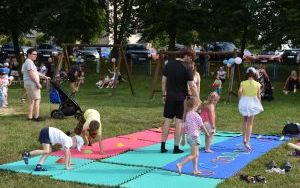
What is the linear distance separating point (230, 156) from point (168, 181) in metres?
2.37

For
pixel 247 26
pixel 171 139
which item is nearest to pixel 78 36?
pixel 247 26

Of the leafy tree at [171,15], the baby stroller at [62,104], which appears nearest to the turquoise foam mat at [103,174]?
the baby stroller at [62,104]

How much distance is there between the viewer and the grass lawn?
305 inches

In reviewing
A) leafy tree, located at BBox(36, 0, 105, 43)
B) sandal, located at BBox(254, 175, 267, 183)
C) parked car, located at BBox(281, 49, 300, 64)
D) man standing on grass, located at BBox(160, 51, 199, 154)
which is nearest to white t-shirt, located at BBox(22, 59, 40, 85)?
man standing on grass, located at BBox(160, 51, 199, 154)

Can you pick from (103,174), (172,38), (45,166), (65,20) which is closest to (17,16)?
(65,20)

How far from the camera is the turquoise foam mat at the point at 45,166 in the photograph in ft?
26.4

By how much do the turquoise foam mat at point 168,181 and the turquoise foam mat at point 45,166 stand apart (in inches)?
53.3

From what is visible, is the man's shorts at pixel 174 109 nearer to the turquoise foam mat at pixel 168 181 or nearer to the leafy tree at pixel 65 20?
the turquoise foam mat at pixel 168 181

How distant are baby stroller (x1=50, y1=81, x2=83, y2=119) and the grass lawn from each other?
26 cm

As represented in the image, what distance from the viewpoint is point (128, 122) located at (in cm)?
1406

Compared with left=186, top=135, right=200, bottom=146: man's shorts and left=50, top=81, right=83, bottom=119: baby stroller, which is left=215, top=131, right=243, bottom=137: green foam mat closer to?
left=50, top=81, right=83, bottom=119: baby stroller

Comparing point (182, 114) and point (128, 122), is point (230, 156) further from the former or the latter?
point (128, 122)

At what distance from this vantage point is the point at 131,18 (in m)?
35.0

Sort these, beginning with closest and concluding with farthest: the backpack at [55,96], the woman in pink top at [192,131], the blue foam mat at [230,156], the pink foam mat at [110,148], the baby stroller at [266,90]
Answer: the woman in pink top at [192,131] < the blue foam mat at [230,156] < the pink foam mat at [110,148] < the backpack at [55,96] < the baby stroller at [266,90]
